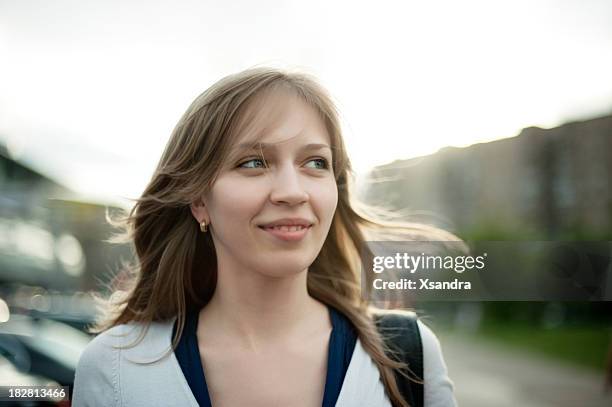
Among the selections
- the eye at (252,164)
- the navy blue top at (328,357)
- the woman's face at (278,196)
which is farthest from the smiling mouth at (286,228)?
the navy blue top at (328,357)

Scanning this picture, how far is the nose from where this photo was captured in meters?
1.20

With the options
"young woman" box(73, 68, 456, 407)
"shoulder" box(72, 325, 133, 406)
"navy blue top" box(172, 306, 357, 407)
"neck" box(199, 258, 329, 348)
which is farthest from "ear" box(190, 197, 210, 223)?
"shoulder" box(72, 325, 133, 406)

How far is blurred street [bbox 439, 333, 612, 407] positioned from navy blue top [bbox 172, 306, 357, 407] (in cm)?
59

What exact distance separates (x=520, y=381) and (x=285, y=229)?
1.30m

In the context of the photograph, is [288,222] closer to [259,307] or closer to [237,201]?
[237,201]

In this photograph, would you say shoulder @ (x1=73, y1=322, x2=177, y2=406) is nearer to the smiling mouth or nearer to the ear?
the ear

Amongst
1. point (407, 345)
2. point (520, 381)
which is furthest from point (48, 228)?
point (520, 381)

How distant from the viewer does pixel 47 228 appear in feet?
6.25

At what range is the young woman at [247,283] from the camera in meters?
1.24

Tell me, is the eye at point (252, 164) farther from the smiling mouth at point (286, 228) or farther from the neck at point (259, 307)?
the neck at point (259, 307)

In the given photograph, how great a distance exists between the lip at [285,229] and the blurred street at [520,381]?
0.86 meters

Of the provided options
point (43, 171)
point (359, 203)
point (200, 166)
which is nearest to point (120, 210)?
point (43, 171)

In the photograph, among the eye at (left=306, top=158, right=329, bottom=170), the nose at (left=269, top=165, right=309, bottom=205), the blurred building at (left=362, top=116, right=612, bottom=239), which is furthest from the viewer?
the blurred building at (left=362, top=116, right=612, bottom=239)

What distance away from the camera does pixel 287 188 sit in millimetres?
1203
